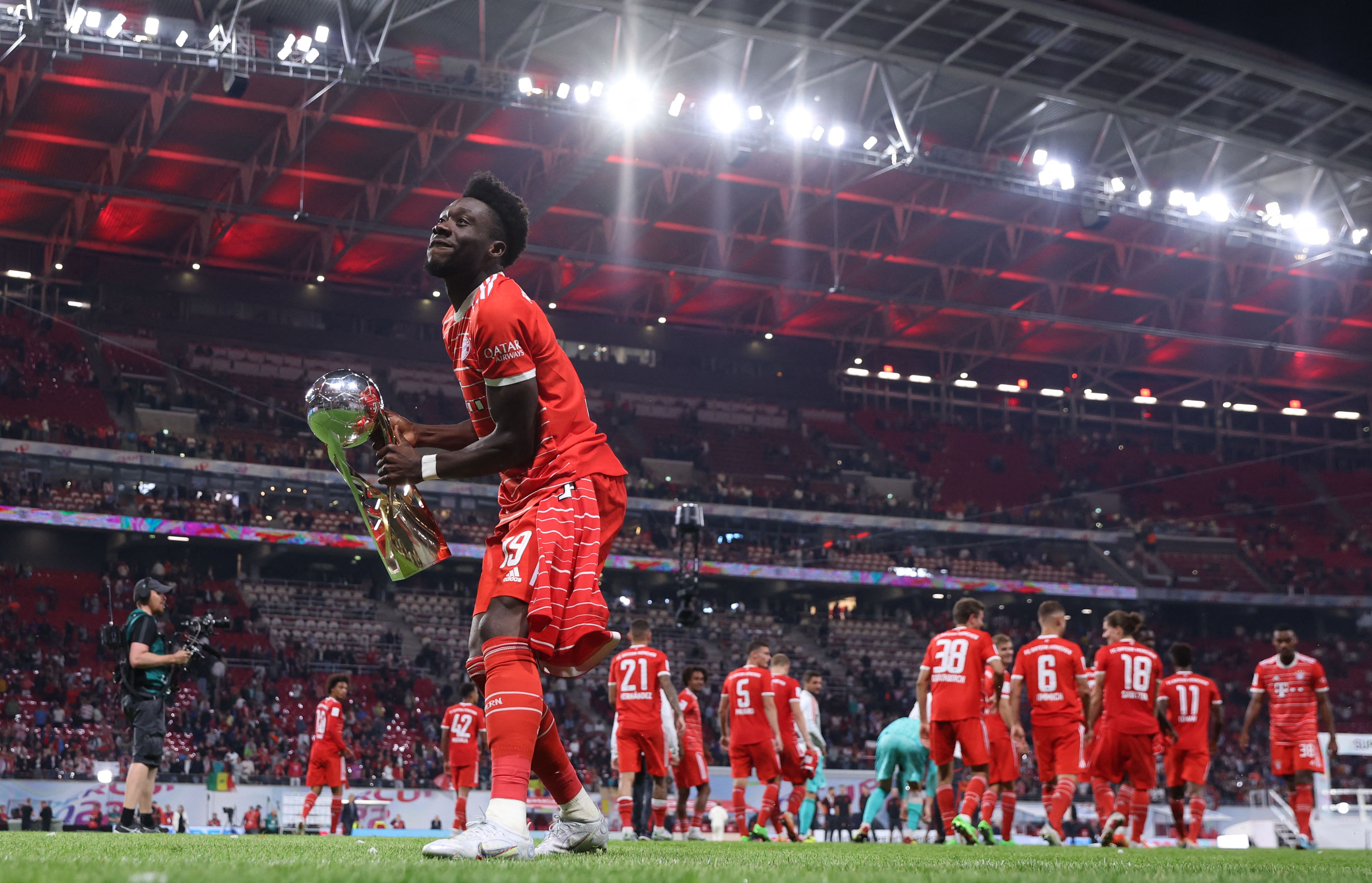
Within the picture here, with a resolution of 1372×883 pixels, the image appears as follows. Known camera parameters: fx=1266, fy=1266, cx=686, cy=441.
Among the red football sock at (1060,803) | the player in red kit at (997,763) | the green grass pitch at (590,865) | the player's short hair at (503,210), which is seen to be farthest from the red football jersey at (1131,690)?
the player's short hair at (503,210)

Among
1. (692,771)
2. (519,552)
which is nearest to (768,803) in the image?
(692,771)

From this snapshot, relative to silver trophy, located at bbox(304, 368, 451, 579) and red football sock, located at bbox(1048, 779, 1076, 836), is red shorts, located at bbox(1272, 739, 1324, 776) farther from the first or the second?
silver trophy, located at bbox(304, 368, 451, 579)

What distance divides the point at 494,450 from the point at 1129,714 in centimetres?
807

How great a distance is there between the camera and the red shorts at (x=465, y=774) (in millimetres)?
15188

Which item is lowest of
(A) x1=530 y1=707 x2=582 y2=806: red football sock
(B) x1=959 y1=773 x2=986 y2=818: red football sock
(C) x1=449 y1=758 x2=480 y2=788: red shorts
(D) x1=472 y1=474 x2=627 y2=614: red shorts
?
(C) x1=449 y1=758 x2=480 y2=788: red shorts

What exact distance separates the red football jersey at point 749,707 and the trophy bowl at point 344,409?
8878 millimetres

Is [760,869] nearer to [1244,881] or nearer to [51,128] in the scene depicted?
[1244,881]

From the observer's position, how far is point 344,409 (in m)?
4.35

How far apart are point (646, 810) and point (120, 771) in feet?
31.1

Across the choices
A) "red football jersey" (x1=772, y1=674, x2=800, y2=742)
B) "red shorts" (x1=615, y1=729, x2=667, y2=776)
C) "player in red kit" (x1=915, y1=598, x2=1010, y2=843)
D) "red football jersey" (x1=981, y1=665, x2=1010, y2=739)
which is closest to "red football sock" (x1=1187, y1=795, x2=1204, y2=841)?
"red football jersey" (x1=981, y1=665, x2=1010, y2=739)

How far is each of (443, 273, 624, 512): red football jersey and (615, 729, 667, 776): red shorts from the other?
8456 millimetres

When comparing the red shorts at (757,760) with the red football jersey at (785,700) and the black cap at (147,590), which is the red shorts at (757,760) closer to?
the red football jersey at (785,700)

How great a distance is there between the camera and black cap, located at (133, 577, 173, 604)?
8984 mm

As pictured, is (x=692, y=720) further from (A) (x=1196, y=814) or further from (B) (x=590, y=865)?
(B) (x=590, y=865)
